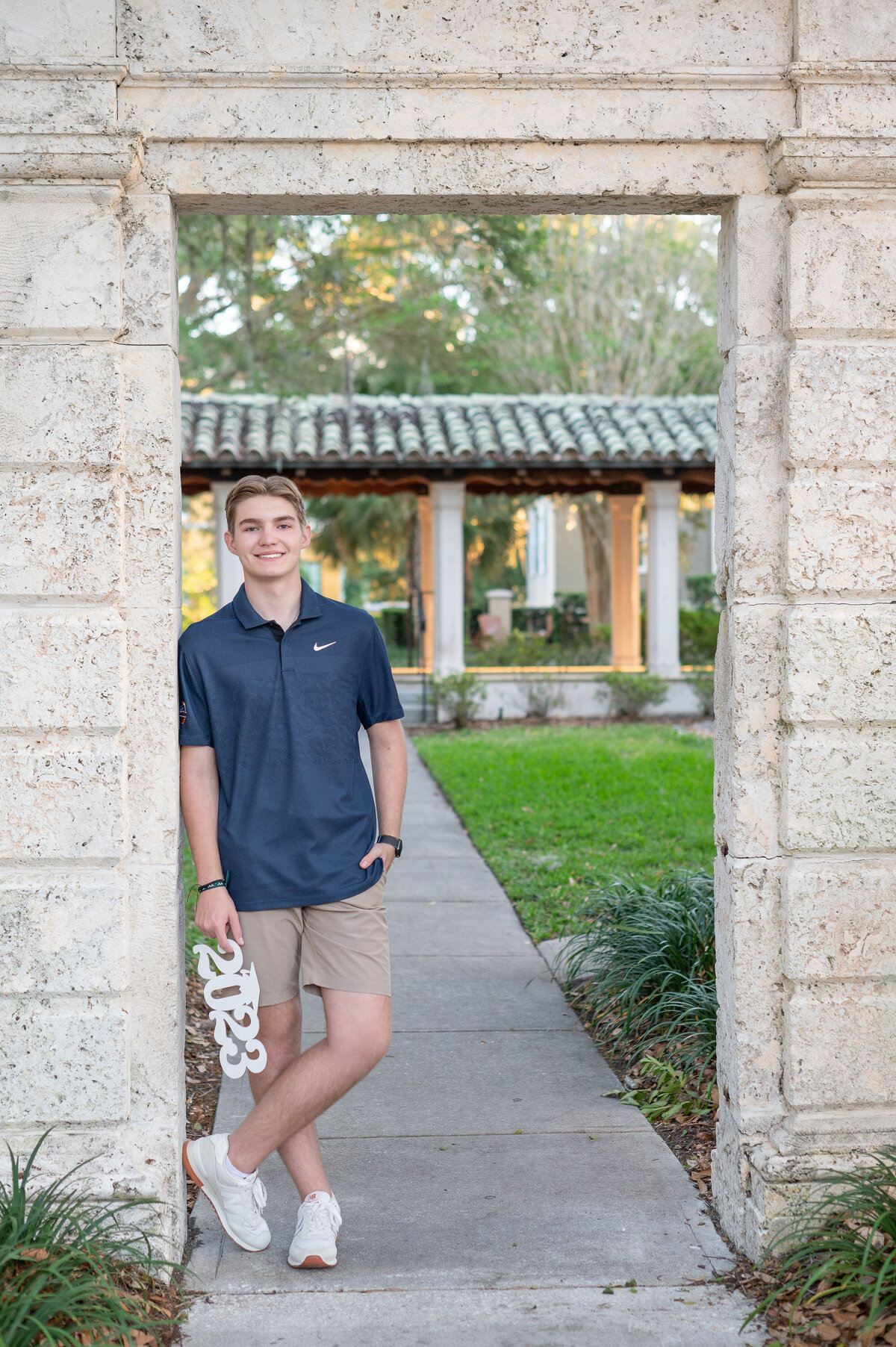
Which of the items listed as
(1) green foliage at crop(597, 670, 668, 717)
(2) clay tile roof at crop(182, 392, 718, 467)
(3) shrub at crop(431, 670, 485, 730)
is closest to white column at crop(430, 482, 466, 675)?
(3) shrub at crop(431, 670, 485, 730)

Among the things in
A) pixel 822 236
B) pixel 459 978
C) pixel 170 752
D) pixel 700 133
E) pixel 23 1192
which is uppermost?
pixel 700 133

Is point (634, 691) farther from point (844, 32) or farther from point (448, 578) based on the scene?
point (844, 32)

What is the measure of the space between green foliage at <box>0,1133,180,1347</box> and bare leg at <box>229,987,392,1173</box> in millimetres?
348

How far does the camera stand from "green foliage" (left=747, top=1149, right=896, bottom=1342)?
2953mm

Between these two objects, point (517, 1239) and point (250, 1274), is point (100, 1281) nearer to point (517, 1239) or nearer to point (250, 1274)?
point (250, 1274)

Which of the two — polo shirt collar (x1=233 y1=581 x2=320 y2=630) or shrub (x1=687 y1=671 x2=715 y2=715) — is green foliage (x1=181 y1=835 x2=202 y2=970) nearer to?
polo shirt collar (x1=233 y1=581 x2=320 y2=630)

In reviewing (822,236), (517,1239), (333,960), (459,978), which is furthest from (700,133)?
(459,978)

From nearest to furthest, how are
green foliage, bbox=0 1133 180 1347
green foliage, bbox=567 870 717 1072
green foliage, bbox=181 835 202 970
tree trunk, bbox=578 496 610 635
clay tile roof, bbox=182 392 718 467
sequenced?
green foliage, bbox=0 1133 180 1347 → green foliage, bbox=567 870 717 1072 → green foliage, bbox=181 835 202 970 → clay tile roof, bbox=182 392 718 467 → tree trunk, bbox=578 496 610 635

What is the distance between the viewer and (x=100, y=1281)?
2.84 metres

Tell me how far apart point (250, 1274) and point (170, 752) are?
4.75 ft

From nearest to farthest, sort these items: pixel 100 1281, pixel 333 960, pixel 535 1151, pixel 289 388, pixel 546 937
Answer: pixel 100 1281 < pixel 333 960 < pixel 535 1151 < pixel 546 937 < pixel 289 388

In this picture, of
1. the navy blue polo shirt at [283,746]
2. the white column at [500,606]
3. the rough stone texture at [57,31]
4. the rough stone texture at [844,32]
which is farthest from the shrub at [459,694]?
the rough stone texture at [57,31]

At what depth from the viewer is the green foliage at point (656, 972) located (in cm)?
464

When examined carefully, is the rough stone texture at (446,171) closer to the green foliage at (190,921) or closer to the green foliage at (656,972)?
the green foliage at (656,972)
